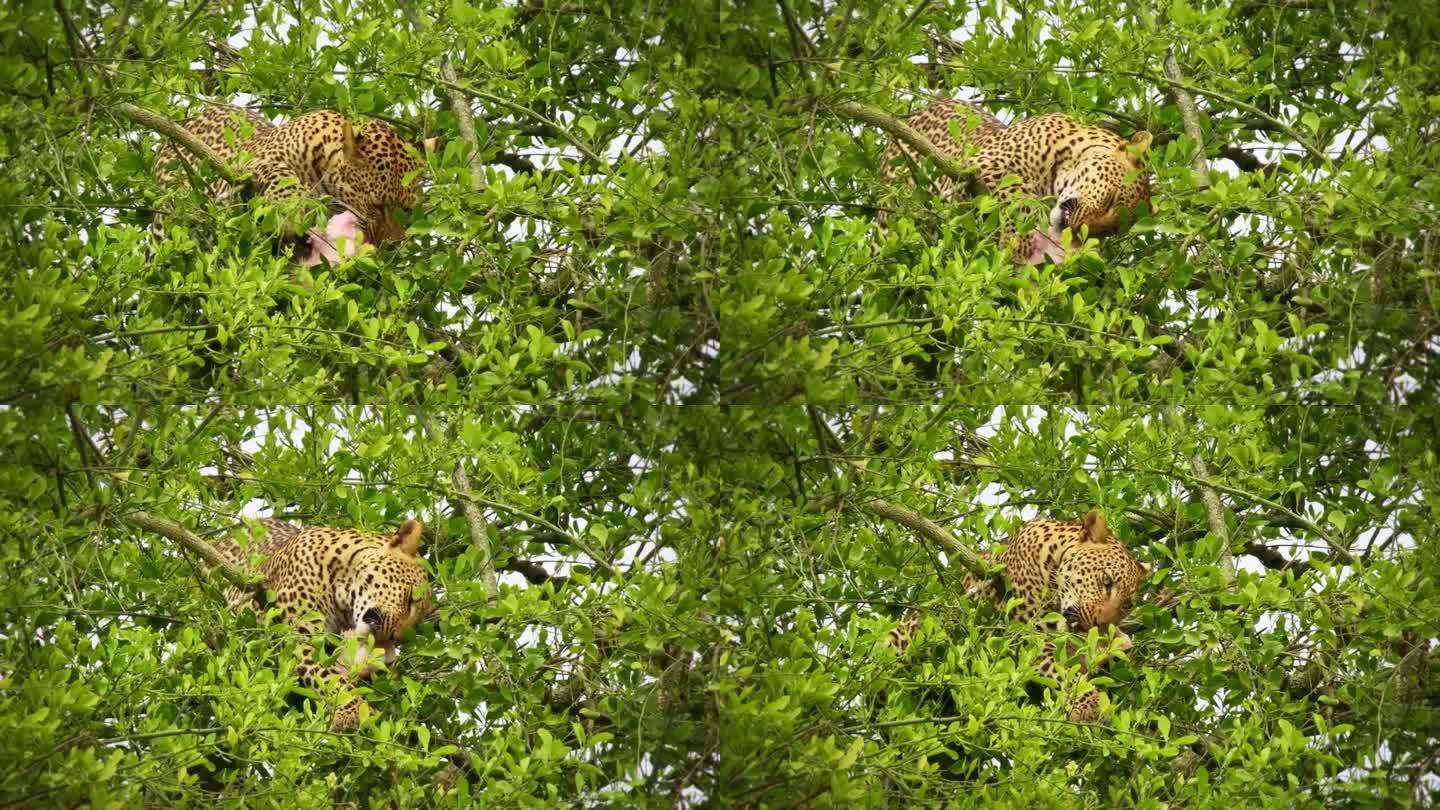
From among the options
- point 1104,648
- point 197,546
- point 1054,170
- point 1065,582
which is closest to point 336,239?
point 197,546

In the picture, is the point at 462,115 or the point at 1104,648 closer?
the point at 1104,648

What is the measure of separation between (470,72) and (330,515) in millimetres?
1074

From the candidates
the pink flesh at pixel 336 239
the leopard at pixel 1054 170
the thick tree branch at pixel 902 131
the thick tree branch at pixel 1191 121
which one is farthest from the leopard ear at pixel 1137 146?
the pink flesh at pixel 336 239

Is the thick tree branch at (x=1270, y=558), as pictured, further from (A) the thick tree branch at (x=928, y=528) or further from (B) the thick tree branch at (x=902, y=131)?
(B) the thick tree branch at (x=902, y=131)

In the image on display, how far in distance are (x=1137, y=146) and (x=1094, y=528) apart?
0.91m

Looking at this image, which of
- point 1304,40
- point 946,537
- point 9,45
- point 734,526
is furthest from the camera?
point 1304,40

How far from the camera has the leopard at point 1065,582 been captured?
5004 millimetres

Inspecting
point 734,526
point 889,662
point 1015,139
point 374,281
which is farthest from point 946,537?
point 374,281

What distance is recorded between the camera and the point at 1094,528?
504 centimetres

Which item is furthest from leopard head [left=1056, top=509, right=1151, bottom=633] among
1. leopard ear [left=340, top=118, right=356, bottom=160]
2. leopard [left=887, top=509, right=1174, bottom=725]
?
leopard ear [left=340, top=118, right=356, bottom=160]

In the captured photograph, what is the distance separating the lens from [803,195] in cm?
518

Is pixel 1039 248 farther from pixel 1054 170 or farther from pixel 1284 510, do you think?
pixel 1284 510

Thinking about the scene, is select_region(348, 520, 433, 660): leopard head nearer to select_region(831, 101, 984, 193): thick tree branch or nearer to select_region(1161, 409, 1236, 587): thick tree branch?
select_region(831, 101, 984, 193): thick tree branch

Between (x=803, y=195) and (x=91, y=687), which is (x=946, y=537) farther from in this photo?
(x=91, y=687)
